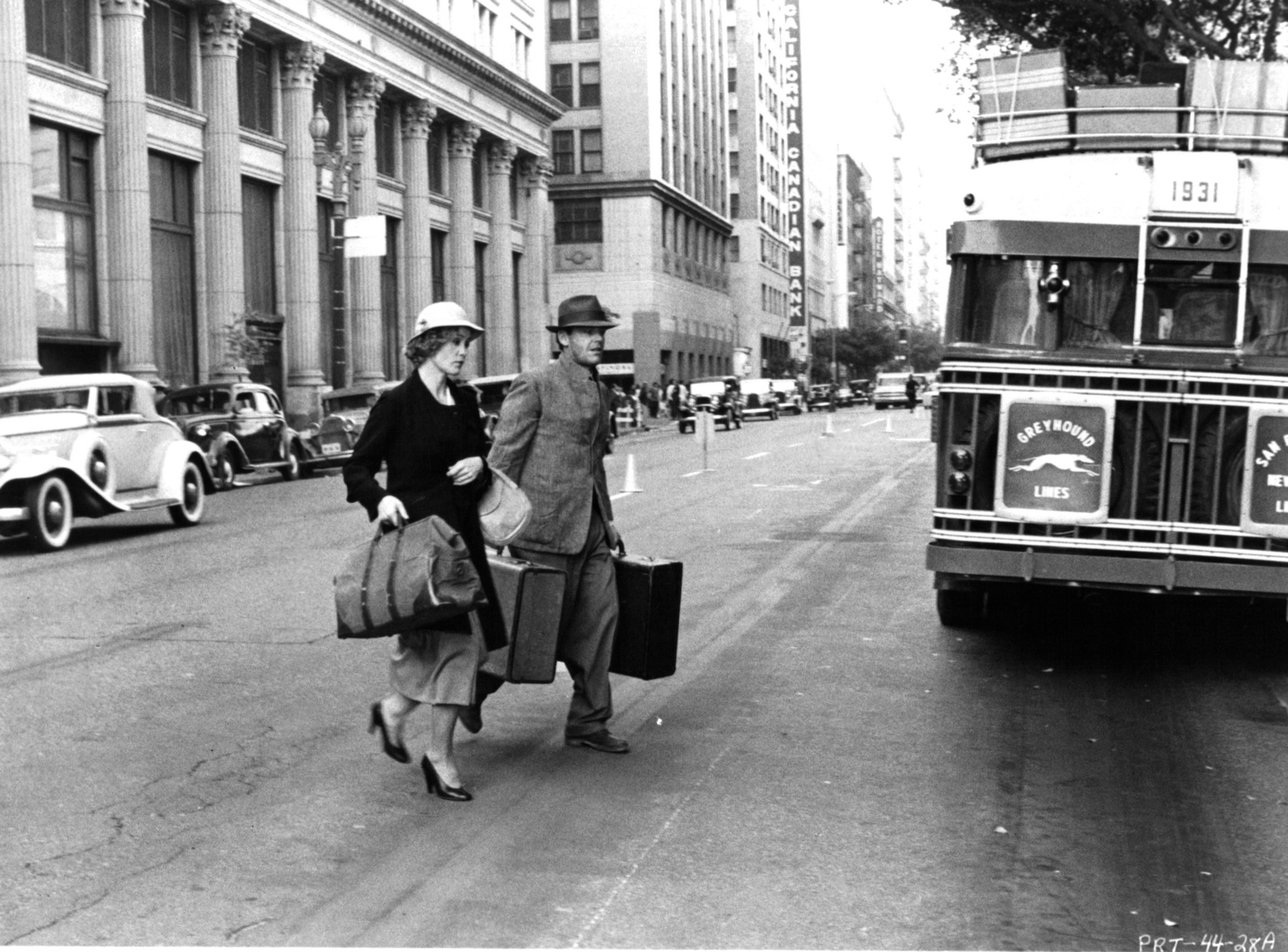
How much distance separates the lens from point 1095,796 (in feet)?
21.8

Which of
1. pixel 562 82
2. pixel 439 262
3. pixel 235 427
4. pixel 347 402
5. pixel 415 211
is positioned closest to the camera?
pixel 235 427

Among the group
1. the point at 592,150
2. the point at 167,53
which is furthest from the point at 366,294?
the point at 592,150

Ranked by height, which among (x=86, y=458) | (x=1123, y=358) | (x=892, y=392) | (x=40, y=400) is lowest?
(x=892, y=392)

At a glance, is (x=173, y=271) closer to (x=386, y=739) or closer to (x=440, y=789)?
(x=386, y=739)

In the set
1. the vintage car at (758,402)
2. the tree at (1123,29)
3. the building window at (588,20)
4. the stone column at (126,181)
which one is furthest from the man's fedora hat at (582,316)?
the building window at (588,20)

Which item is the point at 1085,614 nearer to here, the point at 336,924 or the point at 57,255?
the point at 336,924

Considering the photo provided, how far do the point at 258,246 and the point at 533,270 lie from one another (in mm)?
25551

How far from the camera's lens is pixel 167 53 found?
38.5 m

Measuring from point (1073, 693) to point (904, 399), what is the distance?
261 feet

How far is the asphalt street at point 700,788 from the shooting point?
5.04 metres

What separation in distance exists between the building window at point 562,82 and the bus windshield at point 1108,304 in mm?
77994

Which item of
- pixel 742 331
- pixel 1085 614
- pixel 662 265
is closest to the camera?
pixel 1085 614

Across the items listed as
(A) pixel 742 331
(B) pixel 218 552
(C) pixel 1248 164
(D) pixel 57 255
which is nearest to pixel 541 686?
(C) pixel 1248 164

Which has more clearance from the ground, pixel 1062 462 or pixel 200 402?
pixel 1062 462
